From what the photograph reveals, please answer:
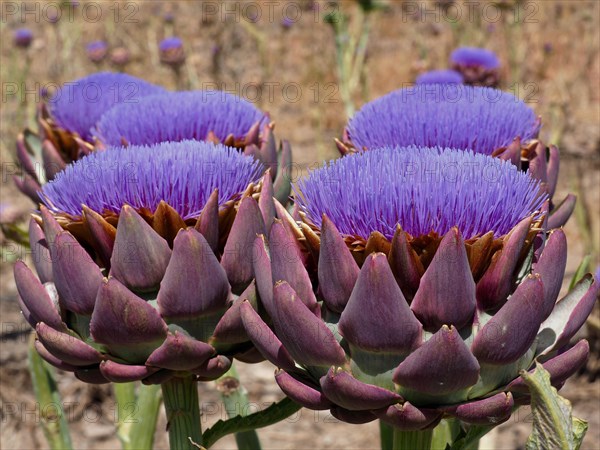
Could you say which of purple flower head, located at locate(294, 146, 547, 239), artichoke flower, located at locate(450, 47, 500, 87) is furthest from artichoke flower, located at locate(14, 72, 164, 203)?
artichoke flower, located at locate(450, 47, 500, 87)

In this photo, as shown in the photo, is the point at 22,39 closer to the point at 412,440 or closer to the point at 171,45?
the point at 171,45

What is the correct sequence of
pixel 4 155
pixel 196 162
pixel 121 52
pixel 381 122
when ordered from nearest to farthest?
pixel 196 162 → pixel 381 122 → pixel 121 52 → pixel 4 155

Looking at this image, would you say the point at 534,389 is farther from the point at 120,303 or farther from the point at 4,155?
the point at 4,155

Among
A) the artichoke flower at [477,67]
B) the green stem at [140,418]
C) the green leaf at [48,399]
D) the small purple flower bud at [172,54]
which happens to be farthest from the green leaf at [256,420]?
the small purple flower bud at [172,54]

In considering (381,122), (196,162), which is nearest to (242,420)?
(196,162)

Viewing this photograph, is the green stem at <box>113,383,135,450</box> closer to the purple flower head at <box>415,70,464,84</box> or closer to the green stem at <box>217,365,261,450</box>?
the green stem at <box>217,365,261,450</box>
